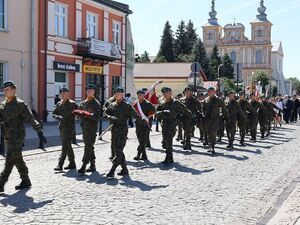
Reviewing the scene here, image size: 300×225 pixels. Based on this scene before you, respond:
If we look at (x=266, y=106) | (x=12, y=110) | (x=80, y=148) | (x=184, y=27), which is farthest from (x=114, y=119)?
(x=184, y=27)

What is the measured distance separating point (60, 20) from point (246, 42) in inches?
4074

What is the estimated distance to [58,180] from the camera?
933 cm

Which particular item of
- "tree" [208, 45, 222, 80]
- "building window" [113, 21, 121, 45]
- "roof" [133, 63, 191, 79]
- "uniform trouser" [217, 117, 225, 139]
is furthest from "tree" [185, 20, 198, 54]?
"uniform trouser" [217, 117, 225, 139]

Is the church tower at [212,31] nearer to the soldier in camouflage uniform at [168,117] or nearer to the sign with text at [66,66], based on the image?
the sign with text at [66,66]

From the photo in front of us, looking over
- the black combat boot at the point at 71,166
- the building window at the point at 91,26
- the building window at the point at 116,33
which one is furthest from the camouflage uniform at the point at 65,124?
the building window at the point at 116,33

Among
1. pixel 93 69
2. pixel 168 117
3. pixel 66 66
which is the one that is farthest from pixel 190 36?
pixel 168 117

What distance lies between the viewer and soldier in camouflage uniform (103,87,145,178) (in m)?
9.77

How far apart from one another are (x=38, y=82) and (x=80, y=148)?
10334mm

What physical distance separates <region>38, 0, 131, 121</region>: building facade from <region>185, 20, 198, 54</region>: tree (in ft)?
187

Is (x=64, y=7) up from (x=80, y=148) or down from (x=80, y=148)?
up

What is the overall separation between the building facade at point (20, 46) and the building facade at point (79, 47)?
524 mm

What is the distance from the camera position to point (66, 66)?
86.1 ft

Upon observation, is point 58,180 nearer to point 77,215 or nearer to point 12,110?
point 12,110

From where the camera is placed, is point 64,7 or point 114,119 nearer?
point 114,119
